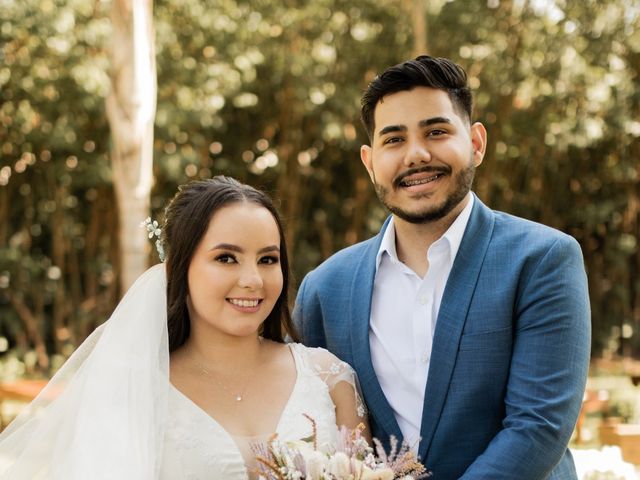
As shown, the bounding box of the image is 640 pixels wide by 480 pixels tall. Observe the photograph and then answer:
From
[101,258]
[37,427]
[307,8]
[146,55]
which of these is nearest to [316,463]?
[37,427]

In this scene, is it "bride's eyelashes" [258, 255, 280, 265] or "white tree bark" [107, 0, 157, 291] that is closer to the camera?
"bride's eyelashes" [258, 255, 280, 265]

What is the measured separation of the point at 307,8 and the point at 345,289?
8246mm

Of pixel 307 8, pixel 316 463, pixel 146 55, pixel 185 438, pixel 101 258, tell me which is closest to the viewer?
pixel 316 463

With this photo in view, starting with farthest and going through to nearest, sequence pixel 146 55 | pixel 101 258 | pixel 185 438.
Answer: pixel 101 258
pixel 146 55
pixel 185 438

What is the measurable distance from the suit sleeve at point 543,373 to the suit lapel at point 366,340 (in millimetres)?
350

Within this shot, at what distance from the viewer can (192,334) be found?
2.97 m

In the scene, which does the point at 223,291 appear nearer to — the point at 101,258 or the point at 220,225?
the point at 220,225

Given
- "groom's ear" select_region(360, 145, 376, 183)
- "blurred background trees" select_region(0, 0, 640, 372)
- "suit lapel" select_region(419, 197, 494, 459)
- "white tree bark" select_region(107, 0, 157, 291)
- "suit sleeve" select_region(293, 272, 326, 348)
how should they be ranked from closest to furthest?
"suit lapel" select_region(419, 197, 494, 459)
"groom's ear" select_region(360, 145, 376, 183)
"suit sleeve" select_region(293, 272, 326, 348)
"white tree bark" select_region(107, 0, 157, 291)
"blurred background trees" select_region(0, 0, 640, 372)

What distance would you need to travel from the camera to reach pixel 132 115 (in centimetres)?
691

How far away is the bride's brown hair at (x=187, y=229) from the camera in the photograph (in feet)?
9.25

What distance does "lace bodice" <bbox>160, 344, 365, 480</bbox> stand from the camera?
2.63m

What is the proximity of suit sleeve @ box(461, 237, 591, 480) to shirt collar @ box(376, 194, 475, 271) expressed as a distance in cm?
28

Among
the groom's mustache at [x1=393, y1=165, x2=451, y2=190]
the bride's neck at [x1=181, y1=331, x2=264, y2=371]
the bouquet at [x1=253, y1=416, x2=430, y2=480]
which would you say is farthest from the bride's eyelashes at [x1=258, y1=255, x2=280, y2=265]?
the bouquet at [x1=253, y1=416, x2=430, y2=480]

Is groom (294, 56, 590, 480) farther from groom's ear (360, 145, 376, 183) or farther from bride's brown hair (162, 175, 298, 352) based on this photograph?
bride's brown hair (162, 175, 298, 352)
